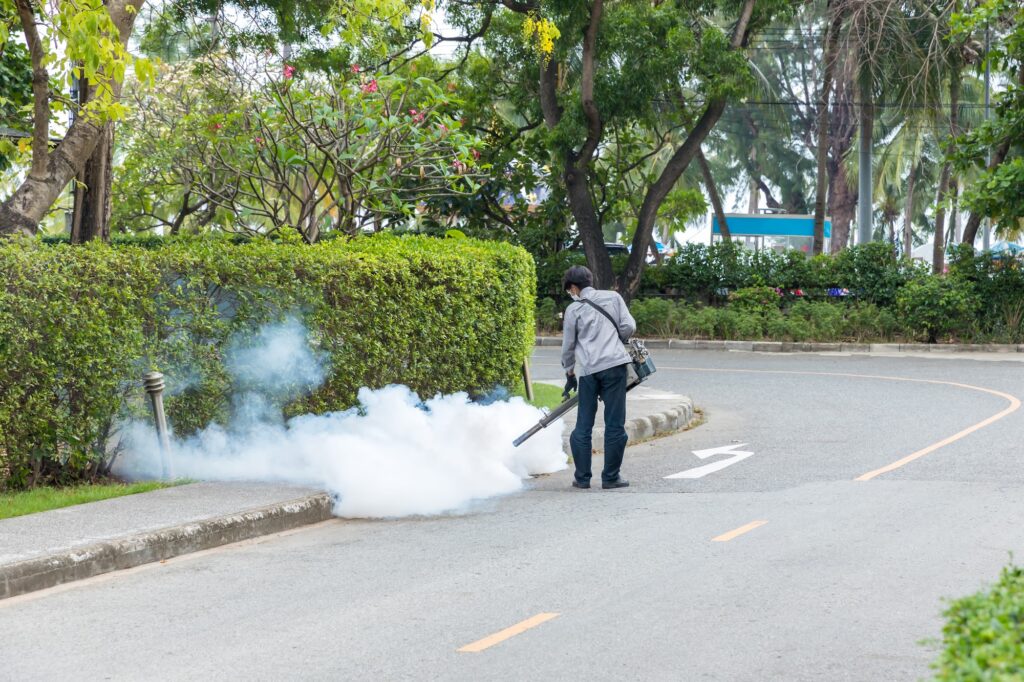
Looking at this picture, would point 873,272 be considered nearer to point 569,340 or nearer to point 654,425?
point 654,425

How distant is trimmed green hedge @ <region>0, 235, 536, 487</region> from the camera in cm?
877

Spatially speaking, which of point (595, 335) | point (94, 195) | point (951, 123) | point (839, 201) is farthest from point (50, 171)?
point (839, 201)

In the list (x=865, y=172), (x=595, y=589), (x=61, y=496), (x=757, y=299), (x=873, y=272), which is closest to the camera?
(x=595, y=589)

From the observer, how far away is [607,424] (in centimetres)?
1005

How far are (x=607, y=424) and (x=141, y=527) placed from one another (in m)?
3.92

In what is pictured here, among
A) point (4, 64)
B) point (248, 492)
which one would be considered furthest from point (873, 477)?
point (4, 64)

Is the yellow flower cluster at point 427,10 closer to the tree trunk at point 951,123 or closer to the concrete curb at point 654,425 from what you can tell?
the concrete curb at point 654,425

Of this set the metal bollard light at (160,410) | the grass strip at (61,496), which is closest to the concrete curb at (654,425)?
the metal bollard light at (160,410)

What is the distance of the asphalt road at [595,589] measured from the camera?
17.3 feet

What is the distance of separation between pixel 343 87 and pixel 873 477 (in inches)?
318

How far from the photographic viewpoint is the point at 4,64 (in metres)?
17.4

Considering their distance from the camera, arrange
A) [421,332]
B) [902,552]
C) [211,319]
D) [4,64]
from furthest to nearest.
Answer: [4,64]
[421,332]
[211,319]
[902,552]

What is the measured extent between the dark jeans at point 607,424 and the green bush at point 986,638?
20.5ft

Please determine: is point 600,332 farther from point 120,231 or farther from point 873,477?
point 120,231
